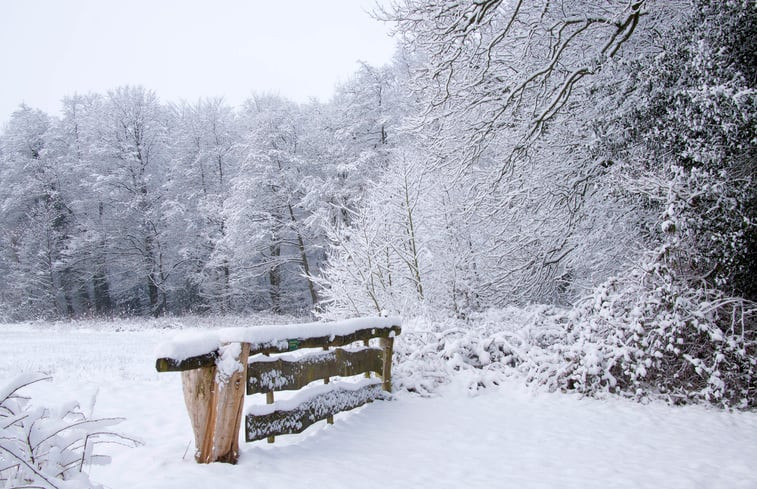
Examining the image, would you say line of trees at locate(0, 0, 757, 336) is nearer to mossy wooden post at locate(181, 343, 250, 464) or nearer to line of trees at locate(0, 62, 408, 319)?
line of trees at locate(0, 62, 408, 319)

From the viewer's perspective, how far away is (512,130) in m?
9.94

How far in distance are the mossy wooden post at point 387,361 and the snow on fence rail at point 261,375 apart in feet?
0.97

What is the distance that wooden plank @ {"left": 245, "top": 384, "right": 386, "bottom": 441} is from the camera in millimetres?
4469

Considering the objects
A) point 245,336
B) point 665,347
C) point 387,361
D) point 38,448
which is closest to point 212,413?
point 245,336

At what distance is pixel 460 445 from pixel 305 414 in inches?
65.4

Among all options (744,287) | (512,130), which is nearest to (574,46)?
(512,130)

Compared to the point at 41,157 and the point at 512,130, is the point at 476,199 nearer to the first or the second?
the point at 512,130

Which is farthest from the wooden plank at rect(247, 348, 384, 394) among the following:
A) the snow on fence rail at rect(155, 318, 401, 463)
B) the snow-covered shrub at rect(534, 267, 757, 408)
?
the snow-covered shrub at rect(534, 267, 757, 408)

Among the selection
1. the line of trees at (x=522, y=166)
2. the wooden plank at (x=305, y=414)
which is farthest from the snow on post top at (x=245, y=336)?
the line of trees at (x=522, y=166)

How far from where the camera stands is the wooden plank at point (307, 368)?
180 inches

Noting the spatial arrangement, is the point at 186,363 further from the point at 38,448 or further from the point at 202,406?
the point at 38,448

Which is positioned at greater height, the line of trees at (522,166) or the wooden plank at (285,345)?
the line of trees at (522,166)

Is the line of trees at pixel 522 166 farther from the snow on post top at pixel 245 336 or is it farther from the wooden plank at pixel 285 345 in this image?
the snow on post top at pixel 245 336

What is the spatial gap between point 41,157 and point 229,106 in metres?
11.2
